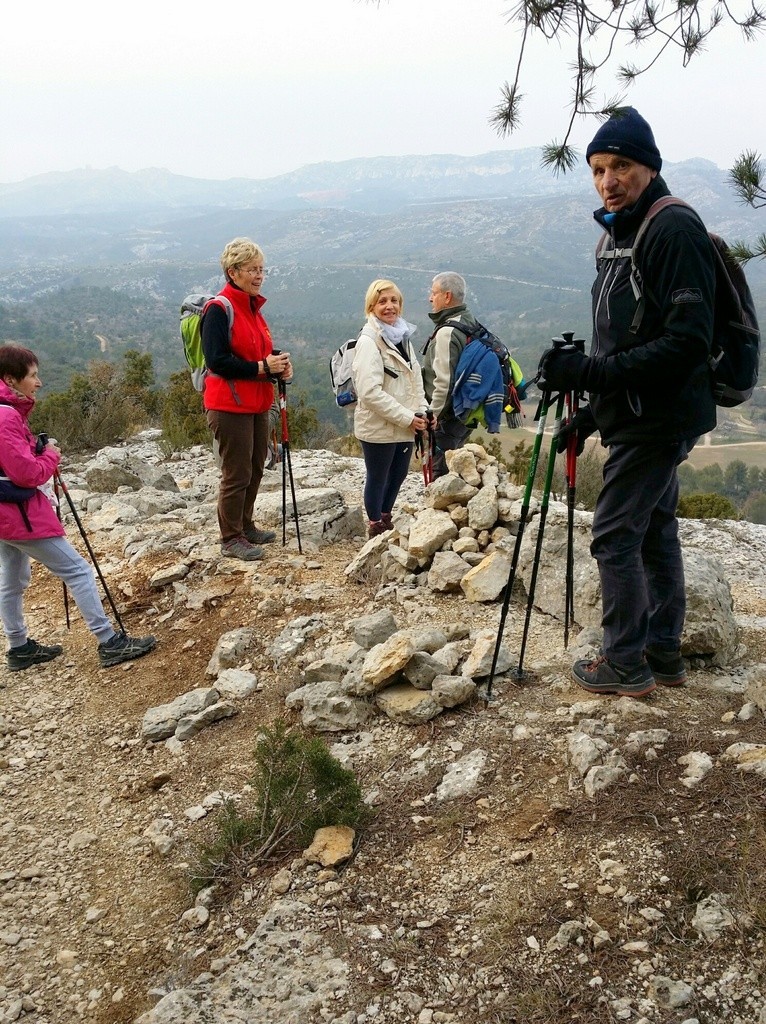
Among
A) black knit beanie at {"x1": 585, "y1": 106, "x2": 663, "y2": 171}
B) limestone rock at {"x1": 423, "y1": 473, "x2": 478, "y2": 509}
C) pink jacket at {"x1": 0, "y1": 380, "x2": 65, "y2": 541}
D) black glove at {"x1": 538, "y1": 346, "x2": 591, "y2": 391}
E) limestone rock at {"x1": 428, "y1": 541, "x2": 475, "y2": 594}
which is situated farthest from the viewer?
limestone rock at {"x1": 423, "y1": 473, "x2": 478, "y2": 509}

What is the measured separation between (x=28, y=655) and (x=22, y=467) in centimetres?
157

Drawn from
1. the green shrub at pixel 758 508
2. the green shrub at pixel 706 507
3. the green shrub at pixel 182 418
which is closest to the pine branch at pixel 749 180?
the green shrub at pixel 706 507

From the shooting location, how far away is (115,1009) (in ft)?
7.86

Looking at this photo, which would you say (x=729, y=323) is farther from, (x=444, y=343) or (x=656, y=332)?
(x=444, y=343)

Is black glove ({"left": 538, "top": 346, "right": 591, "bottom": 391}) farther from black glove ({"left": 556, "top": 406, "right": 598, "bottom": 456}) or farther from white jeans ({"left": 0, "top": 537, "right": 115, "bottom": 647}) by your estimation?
white jeans ({"left": 0, "top": 537, "right": 115, "bottom": 647})

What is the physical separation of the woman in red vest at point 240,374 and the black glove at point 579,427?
2.81 meters

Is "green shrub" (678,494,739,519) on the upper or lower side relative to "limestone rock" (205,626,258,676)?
lower

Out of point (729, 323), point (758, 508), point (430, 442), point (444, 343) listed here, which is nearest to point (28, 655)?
point (430, 442)

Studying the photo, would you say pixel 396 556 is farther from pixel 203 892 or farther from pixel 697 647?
pixel 203 892

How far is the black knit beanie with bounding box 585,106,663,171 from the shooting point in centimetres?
286

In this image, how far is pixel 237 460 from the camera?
18.9 feet

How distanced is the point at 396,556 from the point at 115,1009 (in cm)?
360

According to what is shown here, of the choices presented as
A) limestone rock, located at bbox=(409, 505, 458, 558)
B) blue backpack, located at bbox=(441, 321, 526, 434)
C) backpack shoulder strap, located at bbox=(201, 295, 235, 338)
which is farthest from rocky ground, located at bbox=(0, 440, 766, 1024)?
backpack shoulder strap, located at bbox=(201, 295, 235, 338)

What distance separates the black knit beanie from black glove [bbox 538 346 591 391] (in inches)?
31.8
